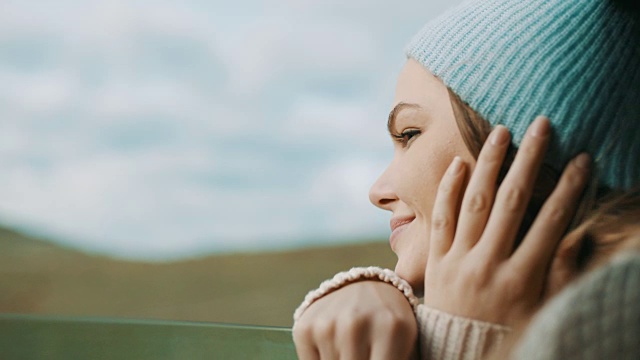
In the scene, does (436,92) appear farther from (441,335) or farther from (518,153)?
(441,335)

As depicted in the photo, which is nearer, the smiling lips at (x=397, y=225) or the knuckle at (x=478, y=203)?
the knuckle at (x=478, y=203)

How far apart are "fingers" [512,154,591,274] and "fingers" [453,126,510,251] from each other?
0.12 ft

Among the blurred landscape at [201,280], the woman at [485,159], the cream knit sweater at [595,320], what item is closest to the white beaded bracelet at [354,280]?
the woman at [485,159]

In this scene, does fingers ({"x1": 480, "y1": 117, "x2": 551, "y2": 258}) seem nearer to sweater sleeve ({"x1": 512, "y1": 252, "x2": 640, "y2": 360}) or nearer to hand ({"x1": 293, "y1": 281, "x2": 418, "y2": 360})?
hand ({"x1": 293, "y1": 281, "x2": 418, "y2": 360})

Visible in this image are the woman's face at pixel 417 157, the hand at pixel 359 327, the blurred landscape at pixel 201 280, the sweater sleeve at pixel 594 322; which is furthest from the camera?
the blurred landscape at pixel 201 280

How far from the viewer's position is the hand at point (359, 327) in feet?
1.56

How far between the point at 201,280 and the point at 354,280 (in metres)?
→ 2.66

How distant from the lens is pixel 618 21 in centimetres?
58

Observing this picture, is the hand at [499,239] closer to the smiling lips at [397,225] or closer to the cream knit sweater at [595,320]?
the smiling lips at [397,225]

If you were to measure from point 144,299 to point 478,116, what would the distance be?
2.75m

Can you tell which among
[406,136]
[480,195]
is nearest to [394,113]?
[406,136]

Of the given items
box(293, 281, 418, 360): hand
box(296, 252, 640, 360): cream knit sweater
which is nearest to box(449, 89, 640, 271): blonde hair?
box(293, 281, 418, 360): hand

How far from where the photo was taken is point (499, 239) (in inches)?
19.7

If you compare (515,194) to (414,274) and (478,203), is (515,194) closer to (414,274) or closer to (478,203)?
(478,203)
